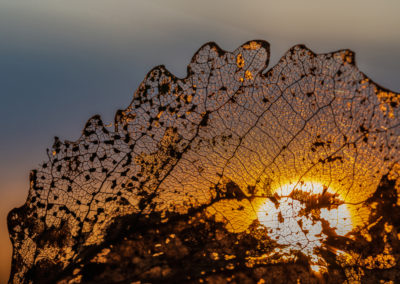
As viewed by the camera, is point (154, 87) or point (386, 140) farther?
point (154, 87)

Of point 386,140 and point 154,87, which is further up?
point 154,87

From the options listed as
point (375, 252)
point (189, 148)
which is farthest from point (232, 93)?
point (375, 252)

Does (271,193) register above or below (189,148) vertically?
below

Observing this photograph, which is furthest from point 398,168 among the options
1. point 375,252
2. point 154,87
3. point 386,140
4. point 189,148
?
point 154,87

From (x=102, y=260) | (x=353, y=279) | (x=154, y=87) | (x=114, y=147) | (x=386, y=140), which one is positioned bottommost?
(x=353, y=279)

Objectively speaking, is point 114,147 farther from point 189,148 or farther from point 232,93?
point 232,93

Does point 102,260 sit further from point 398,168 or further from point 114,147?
point 398,168
